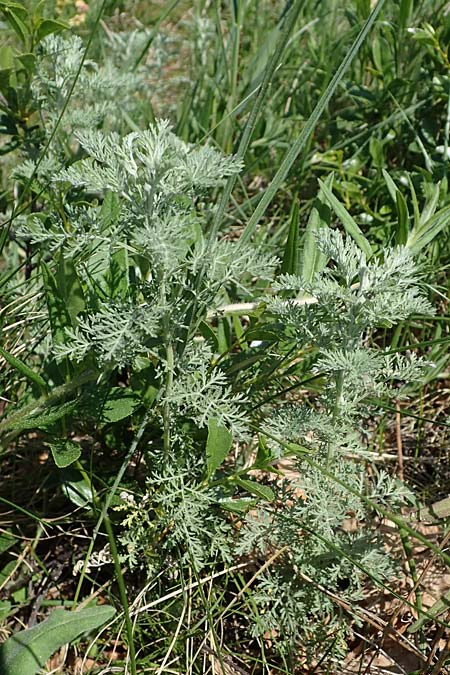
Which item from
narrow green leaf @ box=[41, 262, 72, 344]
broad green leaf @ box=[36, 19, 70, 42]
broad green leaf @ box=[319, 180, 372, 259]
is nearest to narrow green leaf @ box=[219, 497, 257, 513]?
narrow green leaf @ box=[41, 262, 72, 344]

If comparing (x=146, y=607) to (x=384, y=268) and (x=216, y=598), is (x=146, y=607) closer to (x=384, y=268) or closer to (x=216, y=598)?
(x=216, y=598)

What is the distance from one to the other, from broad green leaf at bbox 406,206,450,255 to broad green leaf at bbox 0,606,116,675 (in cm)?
107

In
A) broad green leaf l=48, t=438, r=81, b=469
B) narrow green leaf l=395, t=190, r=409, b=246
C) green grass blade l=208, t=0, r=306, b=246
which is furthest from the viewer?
narrow green leaf l=395, t=190, r=409, b=246

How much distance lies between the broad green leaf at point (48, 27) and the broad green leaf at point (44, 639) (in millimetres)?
1360

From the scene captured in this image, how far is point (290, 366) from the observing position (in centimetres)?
202

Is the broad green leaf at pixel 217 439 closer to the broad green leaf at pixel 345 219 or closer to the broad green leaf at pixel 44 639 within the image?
the broad green leaf at pixel 44 639

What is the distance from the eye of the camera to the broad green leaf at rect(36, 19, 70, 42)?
77.2 inches

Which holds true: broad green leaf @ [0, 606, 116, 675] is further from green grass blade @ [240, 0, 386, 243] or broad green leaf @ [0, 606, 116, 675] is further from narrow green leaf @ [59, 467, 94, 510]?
green grass blade @ [240, 0, 386, 243]

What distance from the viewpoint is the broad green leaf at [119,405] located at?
1.75 metres

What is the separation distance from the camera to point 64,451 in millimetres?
1737

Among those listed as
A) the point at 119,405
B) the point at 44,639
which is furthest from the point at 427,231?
the point at 44,639

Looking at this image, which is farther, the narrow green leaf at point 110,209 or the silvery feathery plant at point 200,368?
the narrow green leaf at point 110,209

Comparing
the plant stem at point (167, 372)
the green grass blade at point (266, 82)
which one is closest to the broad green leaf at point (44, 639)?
the plant stem at point (167, 372)

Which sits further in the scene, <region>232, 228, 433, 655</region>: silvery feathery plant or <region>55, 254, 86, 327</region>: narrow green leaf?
<region>55, 254, 86, 327</region>: narrow green leaf
